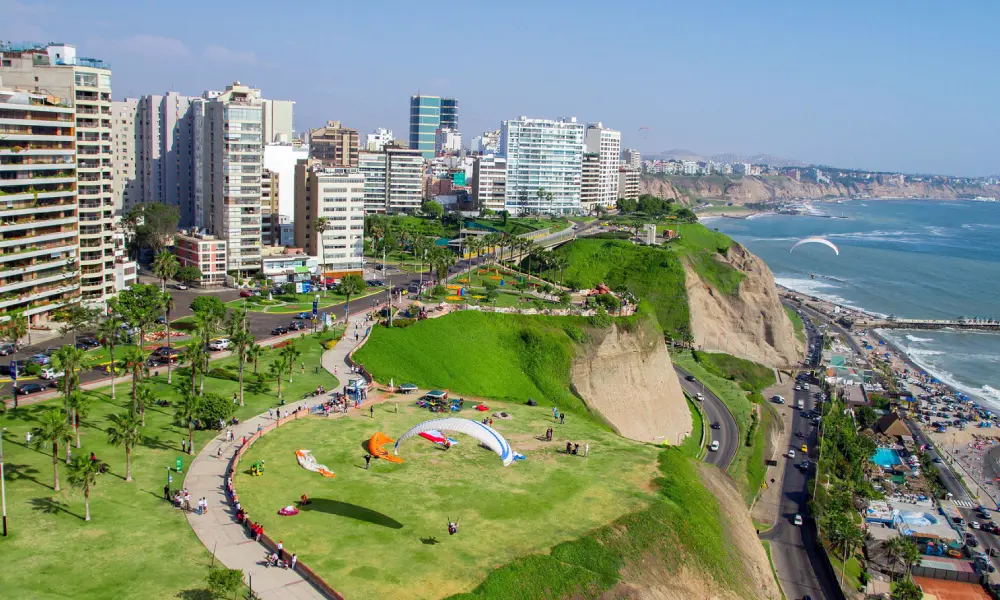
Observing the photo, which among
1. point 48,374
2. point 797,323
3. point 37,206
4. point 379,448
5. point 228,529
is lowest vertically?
point 797,323

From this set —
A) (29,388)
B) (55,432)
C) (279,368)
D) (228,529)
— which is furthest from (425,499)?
(29,388)

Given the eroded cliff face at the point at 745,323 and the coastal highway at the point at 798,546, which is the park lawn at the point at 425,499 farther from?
the eroded cliff face at the point at 745,323

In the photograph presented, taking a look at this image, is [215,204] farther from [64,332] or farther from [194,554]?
[194,554]

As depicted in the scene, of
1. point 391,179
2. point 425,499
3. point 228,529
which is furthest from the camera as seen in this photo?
point 391,179

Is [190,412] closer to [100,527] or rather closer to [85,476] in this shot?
[85,476]

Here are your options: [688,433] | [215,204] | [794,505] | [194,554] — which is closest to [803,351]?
[688,433]

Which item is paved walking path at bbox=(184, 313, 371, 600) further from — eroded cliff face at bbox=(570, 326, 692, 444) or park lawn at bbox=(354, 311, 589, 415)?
eroded cliff face at bbox=(570, 326, 692, 444)

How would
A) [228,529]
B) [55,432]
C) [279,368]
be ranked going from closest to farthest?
1. [228,529]
2. [55,432]
3. [279,368]

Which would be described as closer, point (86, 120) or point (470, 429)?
point (470, 429)
